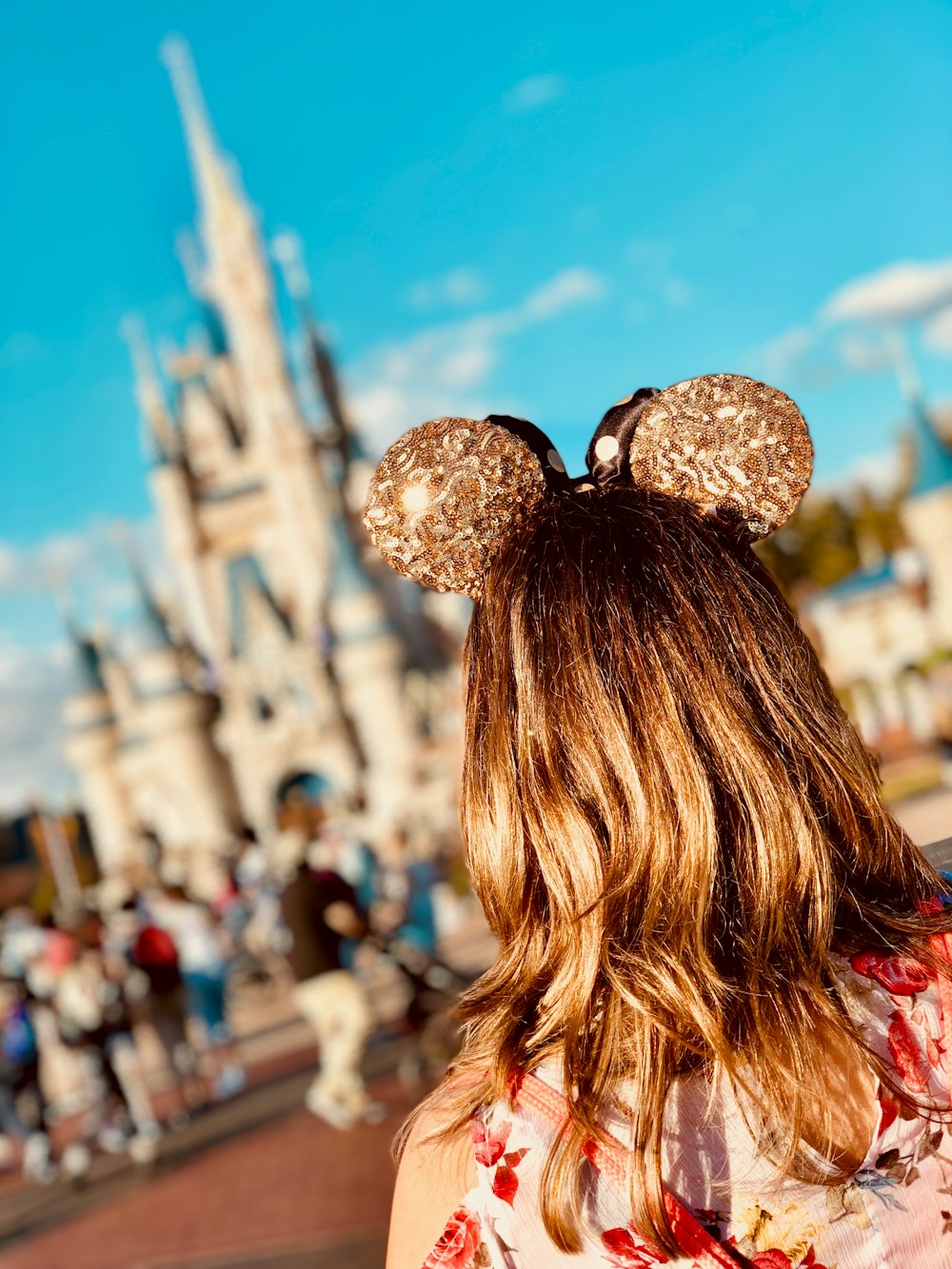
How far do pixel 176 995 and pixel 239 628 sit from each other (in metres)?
36.7

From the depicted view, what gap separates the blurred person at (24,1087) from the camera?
781cm

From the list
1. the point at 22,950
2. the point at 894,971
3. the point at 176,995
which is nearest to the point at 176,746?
the point at 22,950

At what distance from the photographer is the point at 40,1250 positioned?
243 inches

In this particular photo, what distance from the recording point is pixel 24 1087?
25.7 ft

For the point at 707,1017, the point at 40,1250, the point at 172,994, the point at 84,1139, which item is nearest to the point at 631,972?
the point at 707,1017

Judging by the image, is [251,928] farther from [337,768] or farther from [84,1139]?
[337,768]

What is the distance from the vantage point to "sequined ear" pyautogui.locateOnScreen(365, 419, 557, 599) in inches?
49.1

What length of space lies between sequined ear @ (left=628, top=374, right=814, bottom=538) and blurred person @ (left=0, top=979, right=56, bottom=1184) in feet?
25.1

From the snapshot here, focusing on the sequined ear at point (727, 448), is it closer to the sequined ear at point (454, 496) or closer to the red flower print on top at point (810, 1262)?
the sequined ear at point (454, 496)

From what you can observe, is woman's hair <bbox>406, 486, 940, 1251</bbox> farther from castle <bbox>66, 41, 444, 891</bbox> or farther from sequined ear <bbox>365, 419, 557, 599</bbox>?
castle <bbox>66, 41, 444, 891</bbox>

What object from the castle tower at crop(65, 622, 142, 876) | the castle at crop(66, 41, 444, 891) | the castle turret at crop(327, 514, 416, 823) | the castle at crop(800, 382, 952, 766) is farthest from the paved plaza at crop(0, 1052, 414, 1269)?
the castle tower at crop(65, 622, 142, 876)

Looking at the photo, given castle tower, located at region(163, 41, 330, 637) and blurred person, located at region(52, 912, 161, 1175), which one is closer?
blurred person, located at region(52, 912, 161, 1175)

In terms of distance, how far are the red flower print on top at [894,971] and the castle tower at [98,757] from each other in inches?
1663

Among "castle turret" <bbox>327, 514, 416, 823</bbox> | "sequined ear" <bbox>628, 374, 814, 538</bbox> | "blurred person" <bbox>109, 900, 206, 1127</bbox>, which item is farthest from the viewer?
"castle turret" <bbox>327, 514, 416, 823</bbox>
